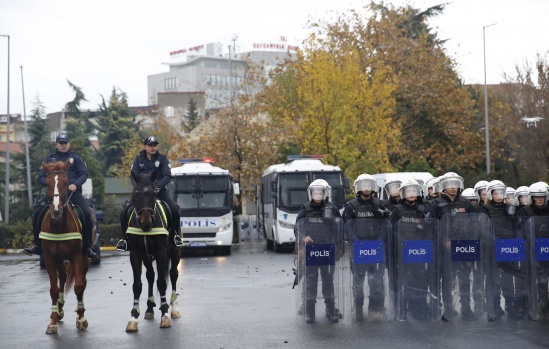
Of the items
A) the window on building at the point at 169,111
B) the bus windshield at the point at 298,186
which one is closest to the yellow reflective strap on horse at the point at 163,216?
the bus windshield at the point at 298,186

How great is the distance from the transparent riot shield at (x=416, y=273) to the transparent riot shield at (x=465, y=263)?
161mm

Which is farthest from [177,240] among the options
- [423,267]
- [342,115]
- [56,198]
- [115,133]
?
[115,133]

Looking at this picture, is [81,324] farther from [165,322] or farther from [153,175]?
[153,175]

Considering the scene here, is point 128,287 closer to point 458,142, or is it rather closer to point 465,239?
point 465,239

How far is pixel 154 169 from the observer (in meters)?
13.6

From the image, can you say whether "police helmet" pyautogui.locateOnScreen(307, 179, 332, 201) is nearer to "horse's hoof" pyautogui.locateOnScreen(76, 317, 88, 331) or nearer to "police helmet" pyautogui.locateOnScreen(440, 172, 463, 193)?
"police helmet" pyautogui.locateOnScreen(440, 172, 463, 193)

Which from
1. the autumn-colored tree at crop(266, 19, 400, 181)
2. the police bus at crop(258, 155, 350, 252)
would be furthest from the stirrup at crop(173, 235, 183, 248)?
the autumn-colored tree at crop(266, 19, 400, 181)

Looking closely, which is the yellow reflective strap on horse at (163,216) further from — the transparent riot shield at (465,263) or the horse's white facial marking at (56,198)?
the transparent riot shield at (465,263)

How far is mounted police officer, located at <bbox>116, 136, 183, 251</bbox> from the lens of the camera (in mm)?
13734

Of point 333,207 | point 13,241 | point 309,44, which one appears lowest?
point 13,241

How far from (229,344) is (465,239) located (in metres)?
3.71

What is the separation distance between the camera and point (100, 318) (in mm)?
14516

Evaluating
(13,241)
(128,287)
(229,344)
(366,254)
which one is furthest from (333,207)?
(13,241)

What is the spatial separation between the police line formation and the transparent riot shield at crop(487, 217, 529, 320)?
0.04 ft
